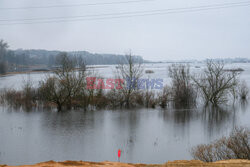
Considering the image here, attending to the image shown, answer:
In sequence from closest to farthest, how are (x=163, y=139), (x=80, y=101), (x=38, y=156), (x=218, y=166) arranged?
(x=218, y=166)
(x=38, y=156)
(x=163, y=139)
(x=80, y=101)

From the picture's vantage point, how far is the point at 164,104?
26.2 m

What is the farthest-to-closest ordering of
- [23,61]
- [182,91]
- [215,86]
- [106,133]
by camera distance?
[23,61], [182,91], [215,86], [106,133]

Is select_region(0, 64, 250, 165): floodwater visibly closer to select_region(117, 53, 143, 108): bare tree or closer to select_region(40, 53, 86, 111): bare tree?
select_region(40, 53, 86, 111): bare tree

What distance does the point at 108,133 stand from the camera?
1548 centimetres

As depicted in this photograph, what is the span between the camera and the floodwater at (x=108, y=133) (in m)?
11.8

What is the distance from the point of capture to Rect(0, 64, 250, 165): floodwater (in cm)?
1184

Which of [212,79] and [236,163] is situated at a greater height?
[212,79]

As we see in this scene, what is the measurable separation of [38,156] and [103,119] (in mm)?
8464

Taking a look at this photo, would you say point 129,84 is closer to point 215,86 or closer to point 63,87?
point 63,87

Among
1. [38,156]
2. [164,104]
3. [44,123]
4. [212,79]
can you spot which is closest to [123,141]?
[38,156]

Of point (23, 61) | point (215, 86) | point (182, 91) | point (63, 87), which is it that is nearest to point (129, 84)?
point (182, 91)

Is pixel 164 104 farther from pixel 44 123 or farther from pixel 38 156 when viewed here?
pixel 38 156

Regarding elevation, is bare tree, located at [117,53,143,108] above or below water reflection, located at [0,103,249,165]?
above

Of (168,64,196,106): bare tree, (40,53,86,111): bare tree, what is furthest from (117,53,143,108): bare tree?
(168,64,196,106): bare tree
